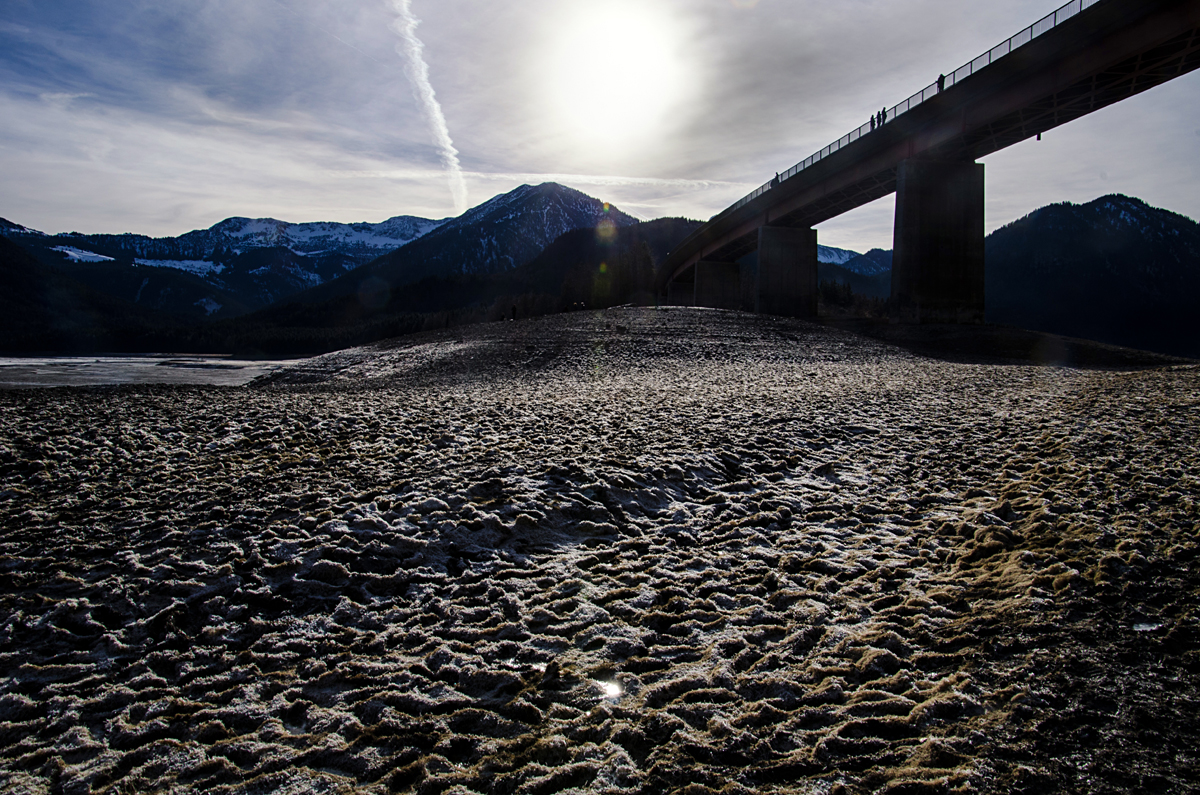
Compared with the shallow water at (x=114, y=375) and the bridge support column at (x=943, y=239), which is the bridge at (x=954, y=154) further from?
the shallow water at (x=114, y=375)

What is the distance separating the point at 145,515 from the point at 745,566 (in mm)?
6441

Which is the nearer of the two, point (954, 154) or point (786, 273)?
point (954, 154)

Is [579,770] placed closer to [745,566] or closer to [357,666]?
[357,666]

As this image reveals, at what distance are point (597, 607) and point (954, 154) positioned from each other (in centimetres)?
4567

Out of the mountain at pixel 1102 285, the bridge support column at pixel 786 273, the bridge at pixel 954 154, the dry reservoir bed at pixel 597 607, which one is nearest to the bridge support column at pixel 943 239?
the bridge at pixel 954 154

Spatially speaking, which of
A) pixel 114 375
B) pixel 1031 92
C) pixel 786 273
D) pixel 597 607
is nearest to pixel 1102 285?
pixel 786 273

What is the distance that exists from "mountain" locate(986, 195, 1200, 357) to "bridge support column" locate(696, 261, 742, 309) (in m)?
109

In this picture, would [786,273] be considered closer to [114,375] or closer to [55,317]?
[114,375]

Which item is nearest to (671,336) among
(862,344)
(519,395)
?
(862,344)

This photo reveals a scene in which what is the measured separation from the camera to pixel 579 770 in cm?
291

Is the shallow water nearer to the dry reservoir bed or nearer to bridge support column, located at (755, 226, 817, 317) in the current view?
the dry reservoir bed

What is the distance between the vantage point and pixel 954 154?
38344 mm

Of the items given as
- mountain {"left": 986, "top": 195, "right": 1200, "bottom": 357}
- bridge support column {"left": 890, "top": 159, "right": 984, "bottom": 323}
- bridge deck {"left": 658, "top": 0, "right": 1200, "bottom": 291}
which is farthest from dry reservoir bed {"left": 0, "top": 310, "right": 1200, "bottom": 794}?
mountain {"left": 986, "top": 195, "right": 1200, "bottom": 357}

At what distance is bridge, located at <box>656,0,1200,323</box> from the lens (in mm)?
26484
